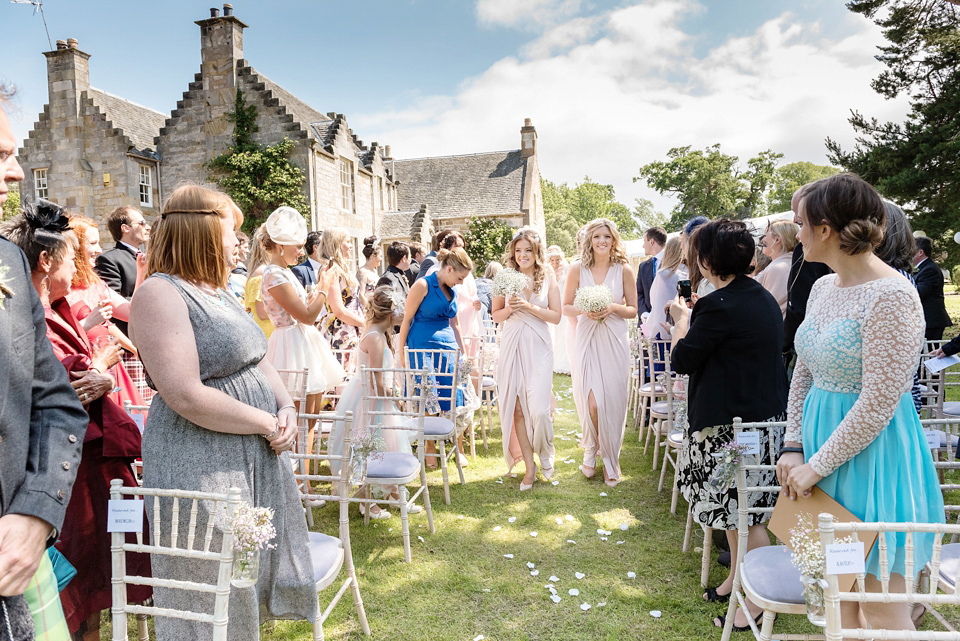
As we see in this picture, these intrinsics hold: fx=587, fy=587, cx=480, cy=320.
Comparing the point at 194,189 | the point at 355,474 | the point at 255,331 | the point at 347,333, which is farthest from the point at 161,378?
the point at 347,333

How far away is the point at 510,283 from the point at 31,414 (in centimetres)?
424

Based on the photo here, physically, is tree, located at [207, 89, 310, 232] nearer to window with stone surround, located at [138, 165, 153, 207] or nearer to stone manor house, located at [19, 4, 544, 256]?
stone manor house, located at [19, 4, 544, 256]

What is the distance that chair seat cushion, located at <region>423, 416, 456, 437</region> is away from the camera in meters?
5.20

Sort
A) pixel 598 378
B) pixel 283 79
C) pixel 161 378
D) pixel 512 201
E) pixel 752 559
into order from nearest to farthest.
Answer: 1. pixel 161 378
2. pixel 752 559
3. pixel 598 378
4. pixel 283 79
5. pixel 512 201

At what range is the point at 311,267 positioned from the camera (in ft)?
24.2

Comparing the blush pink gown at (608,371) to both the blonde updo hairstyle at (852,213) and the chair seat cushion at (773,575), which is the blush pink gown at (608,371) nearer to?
the chair seat cushion at (773,575)

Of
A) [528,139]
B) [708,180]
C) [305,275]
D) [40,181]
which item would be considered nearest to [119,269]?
[305,275]

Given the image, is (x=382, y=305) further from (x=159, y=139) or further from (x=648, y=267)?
(x=159, y=139)

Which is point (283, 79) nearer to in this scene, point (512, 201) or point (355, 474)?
point (512, 201)

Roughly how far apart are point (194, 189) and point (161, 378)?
0.74 metres

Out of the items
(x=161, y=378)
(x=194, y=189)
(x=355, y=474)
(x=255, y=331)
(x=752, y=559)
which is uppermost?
(x=194, y=189)

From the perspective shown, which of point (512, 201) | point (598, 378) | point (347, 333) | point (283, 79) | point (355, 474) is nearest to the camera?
point (355, 474)

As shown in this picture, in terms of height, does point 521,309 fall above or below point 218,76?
below

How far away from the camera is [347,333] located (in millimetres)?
8109
